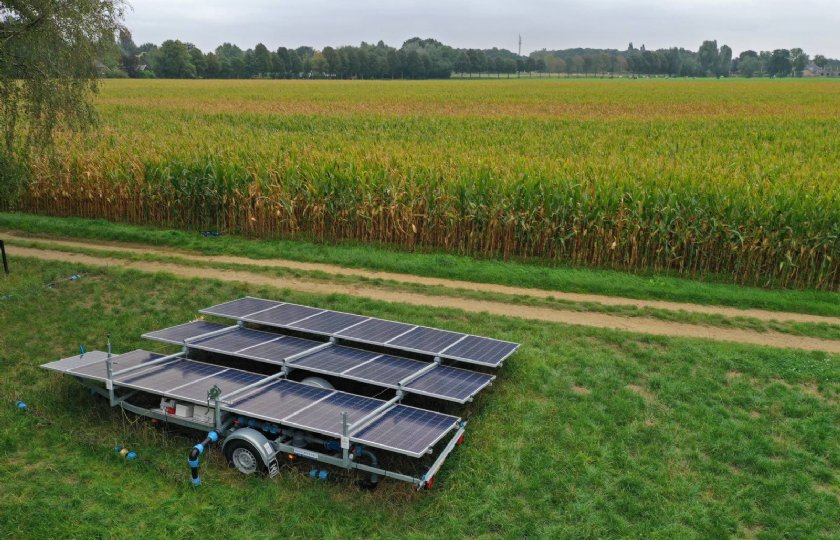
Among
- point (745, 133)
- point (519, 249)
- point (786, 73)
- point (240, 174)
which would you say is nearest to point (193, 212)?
point (240, 174)

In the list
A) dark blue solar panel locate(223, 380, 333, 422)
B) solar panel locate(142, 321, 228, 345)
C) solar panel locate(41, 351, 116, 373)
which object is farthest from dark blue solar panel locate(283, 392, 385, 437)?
solar panel locate(41, 351, 116, 373)

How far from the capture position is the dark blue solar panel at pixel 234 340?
1029 centimetres

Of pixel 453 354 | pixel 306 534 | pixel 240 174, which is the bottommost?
pixel 306 534

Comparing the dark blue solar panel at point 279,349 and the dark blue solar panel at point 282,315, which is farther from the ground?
the dark blue solar panel at point 282,315

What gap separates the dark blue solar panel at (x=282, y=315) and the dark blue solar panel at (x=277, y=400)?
198cm

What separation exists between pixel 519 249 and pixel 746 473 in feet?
30.7

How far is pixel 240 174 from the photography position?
19.3 meters

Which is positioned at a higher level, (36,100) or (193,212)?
(36,100)

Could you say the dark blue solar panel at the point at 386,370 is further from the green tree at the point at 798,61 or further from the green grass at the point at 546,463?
the green tree at the point at 798,61

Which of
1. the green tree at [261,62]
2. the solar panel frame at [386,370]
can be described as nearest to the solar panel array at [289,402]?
the solar panel frame at [386,370]

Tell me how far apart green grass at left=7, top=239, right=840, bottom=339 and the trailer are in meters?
3.35

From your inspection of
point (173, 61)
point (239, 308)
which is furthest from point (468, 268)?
point (173, 61)

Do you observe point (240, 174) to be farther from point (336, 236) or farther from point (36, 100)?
point (36, 100)

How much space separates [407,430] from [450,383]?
147 cm
